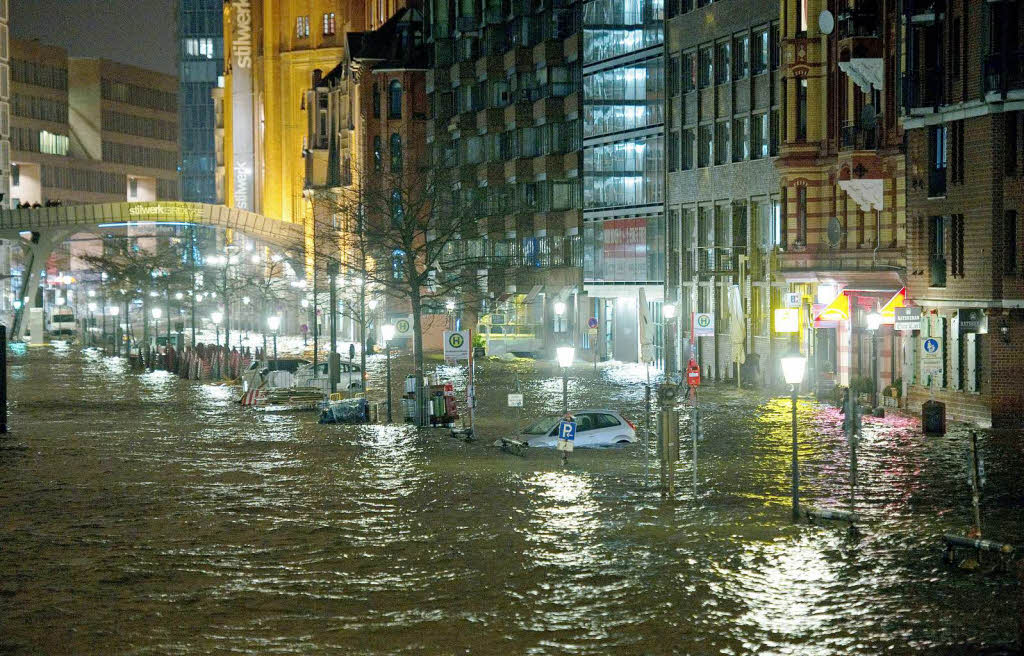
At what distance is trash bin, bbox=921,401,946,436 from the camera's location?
121 ft

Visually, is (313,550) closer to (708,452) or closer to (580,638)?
(580,638)

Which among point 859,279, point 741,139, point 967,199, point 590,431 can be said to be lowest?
point 590,431

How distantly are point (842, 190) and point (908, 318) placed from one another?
12.5 meters

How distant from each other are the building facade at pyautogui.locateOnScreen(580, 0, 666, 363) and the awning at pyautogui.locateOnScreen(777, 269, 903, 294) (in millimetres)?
19006

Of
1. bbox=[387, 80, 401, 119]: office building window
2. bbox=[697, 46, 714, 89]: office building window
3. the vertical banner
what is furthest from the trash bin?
the vertical banner

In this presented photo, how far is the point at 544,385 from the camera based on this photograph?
58.0 metres

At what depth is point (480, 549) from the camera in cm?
2120

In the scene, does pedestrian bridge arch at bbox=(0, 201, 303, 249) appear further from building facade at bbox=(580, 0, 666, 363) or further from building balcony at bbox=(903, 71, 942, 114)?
building balcony at bbox=(903, 71, 942, 114)

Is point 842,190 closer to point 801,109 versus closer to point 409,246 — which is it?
point 801,109

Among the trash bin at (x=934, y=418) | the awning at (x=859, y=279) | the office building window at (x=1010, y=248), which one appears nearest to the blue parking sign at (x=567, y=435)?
the trash bin at (x=934, y=418)

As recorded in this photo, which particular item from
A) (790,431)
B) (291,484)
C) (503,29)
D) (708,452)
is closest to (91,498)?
(291,484)

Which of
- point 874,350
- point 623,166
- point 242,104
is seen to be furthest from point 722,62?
point 242,104

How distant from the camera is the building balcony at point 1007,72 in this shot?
1539 inches

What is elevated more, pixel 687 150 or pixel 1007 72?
pixel 687 150
